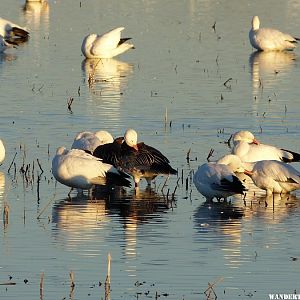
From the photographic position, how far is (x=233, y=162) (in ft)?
49.5

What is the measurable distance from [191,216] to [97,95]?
28.9 ft

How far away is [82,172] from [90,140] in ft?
5.99

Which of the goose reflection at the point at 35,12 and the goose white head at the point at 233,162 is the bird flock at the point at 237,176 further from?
the goose reflection at the point at 35,12

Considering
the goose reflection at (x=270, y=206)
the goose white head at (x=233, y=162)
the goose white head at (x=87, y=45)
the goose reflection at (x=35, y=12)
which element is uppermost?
the goose reflection at (x=35, y=12)

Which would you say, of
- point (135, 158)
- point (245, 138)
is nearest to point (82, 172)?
point (135, 158)

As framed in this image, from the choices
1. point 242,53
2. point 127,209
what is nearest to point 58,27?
point 242,53

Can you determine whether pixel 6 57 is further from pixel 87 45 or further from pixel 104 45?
pixel 104 45

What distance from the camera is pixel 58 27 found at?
3225 cm

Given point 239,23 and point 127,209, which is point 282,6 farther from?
point 127,209

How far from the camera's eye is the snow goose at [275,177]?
1473 cm

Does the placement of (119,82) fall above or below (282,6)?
below

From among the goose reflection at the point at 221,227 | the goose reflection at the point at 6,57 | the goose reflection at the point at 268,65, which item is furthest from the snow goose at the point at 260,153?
the goose reflection at the point at 6,57

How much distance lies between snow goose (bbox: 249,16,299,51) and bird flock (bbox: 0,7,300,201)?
1235cm

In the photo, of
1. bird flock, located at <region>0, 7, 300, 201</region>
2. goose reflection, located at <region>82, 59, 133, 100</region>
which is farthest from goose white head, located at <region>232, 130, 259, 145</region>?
goose reflection, located at <region>82, 59, 133, 100</region>
